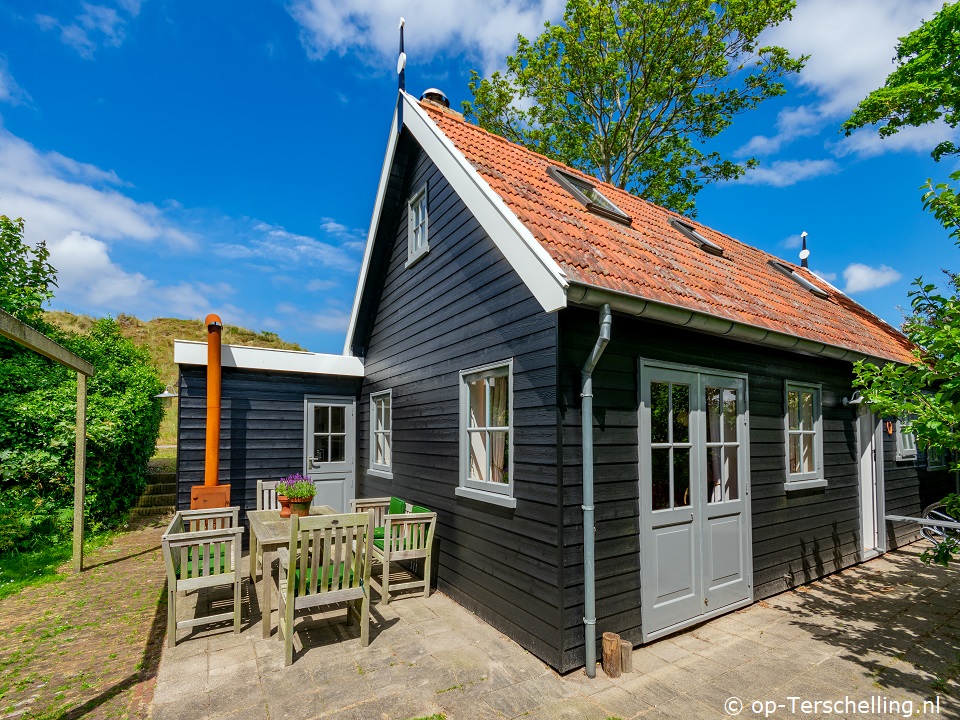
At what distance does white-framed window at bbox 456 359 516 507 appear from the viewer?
13.8ft

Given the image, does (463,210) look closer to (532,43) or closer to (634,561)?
(634,561)

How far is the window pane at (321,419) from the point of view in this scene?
25.6 ft

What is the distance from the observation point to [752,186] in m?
15.0

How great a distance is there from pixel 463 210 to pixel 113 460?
282 inches

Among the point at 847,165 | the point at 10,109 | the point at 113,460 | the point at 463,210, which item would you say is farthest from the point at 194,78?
the point at 847,165

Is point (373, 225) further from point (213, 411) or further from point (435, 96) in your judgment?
point (213, 411)

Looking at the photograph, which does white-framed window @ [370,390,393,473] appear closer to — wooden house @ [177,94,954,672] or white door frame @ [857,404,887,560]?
wooden house @ [177,94,954,672]

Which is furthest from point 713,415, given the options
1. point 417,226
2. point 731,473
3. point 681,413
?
point 417,226

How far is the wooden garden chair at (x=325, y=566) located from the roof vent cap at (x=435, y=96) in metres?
5.85

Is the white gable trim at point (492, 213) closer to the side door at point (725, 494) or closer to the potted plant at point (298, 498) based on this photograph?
the side door at point (725, 494)

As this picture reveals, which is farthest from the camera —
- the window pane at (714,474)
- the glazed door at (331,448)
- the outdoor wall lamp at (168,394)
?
the outdoor wall lamp at (168,394)

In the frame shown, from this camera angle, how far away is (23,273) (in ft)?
33.2

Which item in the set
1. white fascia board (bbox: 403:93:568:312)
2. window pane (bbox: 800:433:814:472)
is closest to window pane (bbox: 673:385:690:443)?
white fascia board (bbox: 403:93:568:312)

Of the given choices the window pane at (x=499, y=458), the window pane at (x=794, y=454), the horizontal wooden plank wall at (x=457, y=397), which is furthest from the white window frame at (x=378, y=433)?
the window pane at (x=794, y=454)
